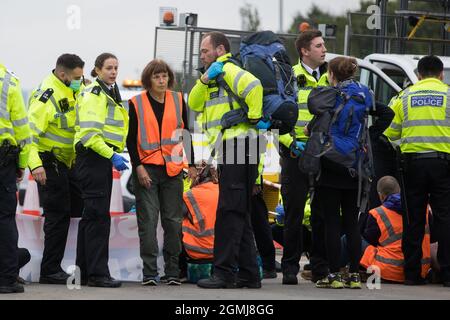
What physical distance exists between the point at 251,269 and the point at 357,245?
3.13ft

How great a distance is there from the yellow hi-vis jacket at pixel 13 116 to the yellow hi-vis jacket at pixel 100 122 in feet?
1.99

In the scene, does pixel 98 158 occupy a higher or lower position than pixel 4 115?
lower

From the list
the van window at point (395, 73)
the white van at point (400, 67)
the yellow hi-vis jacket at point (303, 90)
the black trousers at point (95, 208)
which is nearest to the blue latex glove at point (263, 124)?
the yellow hi-vis jacket at point (303, 90)

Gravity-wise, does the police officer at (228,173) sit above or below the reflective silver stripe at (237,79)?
below

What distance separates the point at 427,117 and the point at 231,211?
88.1 inches

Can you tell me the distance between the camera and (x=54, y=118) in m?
10.3

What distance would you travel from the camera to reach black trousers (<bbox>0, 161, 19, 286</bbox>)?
9.10 m

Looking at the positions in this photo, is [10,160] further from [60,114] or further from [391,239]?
[391,239]

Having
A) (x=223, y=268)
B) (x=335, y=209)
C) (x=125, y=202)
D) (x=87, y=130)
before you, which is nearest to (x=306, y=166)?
(x=335, y=209)

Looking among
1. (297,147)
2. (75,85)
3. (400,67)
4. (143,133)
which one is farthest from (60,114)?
(400,67)

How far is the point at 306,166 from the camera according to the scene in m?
9.80

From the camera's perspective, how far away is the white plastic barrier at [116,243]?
1050 centimetres

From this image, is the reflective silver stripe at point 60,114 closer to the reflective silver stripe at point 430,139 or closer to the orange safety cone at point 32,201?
the reflective silver stripe at point 430,139
